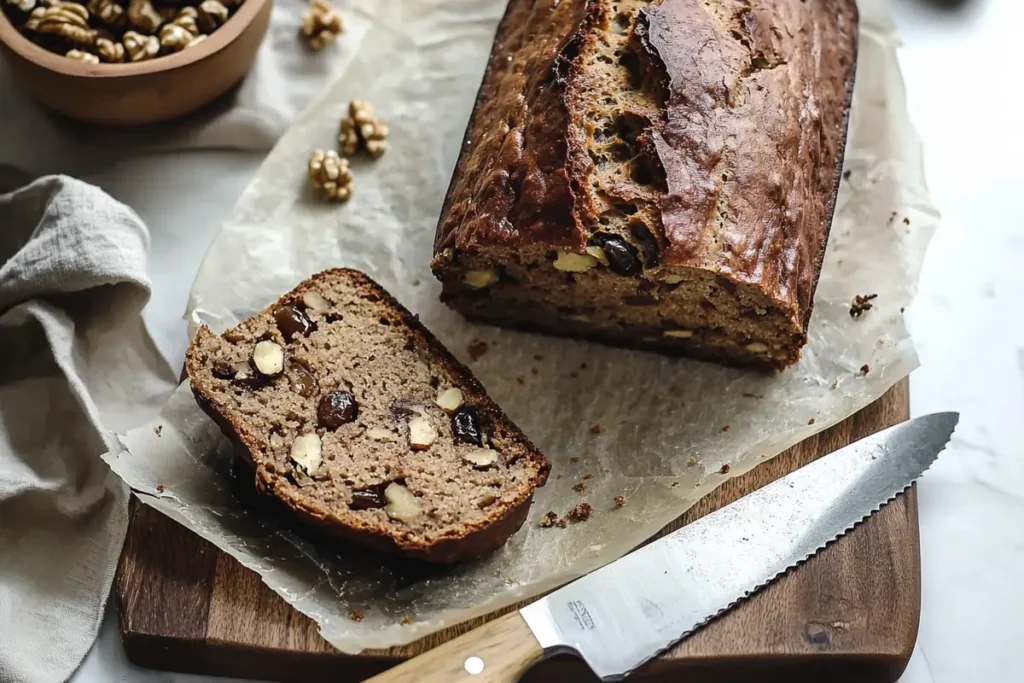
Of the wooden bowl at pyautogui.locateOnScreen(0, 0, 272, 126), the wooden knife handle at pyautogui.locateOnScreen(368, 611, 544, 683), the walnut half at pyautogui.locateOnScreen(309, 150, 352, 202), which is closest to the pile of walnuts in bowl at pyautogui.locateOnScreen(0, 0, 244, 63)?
the wooden bowl at pyautogui.locateOnScreen(0, 0, 272, 126)

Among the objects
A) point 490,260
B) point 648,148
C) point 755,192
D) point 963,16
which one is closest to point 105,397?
point 490,260

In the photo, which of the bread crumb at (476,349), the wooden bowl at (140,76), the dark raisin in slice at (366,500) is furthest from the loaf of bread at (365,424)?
the wooden bowl at (140,76)

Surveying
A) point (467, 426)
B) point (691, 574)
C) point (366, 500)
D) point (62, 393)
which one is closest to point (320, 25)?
point (62, 393)

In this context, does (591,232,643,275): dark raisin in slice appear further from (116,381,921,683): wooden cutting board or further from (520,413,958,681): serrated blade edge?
(116,381,921,683): wooden cutting board

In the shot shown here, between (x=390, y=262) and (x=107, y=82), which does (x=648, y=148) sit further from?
(x=107, y=82)

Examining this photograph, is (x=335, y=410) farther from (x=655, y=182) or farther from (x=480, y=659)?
(x=655, y=182)
